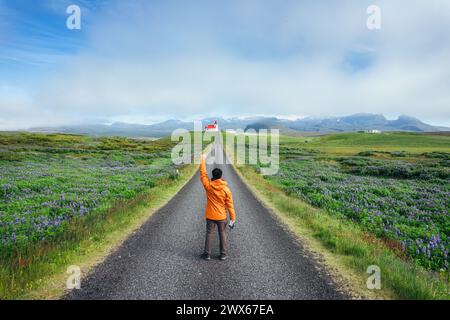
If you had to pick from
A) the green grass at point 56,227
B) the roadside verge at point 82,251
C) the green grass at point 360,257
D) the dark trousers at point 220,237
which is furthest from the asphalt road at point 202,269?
the green grass at point 56,227

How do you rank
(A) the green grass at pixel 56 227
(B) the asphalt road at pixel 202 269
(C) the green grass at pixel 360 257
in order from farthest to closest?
1. (A) the green grass at pixel 56 227
2. (C) the green grass at pixel 360 257
3. (B) the asphalt road at pixel 202 269

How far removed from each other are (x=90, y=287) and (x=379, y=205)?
16745mm

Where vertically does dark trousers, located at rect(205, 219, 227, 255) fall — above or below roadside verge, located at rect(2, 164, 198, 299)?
above

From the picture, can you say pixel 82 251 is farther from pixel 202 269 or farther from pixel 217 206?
pixel 217 206

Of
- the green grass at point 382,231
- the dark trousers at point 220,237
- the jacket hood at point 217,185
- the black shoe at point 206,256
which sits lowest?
the green grass at point 382,231

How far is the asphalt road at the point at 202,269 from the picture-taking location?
6.63 meters

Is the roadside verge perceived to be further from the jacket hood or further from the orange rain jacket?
the jacket hood

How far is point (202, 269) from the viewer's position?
7.95 meters

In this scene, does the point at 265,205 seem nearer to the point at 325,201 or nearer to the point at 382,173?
the point at 325,201

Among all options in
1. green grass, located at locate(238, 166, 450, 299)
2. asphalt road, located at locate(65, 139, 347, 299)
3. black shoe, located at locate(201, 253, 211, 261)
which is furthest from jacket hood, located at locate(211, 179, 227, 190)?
green grass, located at locate(238, 166, 450, 299)

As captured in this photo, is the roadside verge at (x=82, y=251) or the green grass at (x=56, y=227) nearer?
the roadside verge at (x=82, y=251)

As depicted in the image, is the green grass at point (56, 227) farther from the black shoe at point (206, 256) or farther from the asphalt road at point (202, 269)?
the black shoe at point (206, 256)

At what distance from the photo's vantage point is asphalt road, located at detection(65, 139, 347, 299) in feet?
21.7

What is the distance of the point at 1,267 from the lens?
7.30 meters
